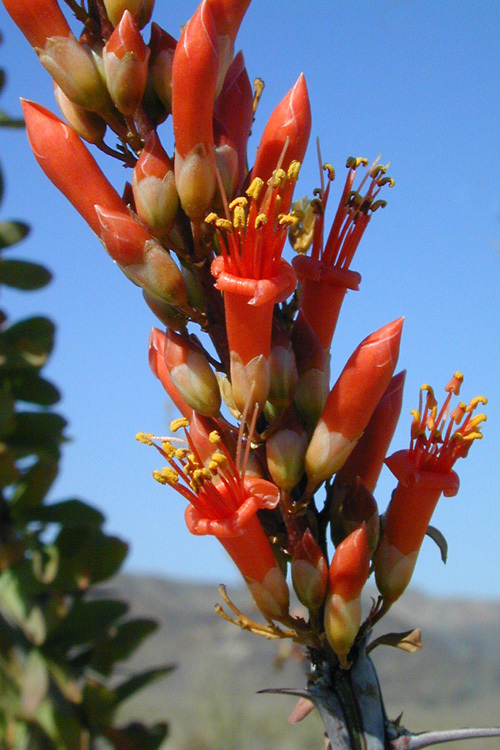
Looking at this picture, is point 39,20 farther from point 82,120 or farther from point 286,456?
point 286,456

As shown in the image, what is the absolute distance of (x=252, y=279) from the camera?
60.3 inches

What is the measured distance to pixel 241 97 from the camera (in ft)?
5.63

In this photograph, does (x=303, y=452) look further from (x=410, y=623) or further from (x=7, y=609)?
(x=410, y=623)

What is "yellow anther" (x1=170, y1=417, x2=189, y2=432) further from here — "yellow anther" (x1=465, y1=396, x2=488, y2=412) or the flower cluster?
"yellow anther" (x1=465, y1=396, x2=488, y2=412)

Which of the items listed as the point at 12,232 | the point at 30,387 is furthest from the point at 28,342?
the point at 12,232

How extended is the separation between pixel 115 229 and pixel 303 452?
594 mm

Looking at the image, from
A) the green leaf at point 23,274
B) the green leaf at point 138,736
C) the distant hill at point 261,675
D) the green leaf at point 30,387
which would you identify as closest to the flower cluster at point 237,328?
the green leaf at point 138,736

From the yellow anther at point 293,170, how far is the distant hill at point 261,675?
7887 millimetres

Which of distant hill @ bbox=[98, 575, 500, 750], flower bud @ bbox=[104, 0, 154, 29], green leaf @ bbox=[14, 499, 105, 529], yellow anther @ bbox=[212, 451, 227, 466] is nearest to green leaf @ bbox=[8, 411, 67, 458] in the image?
green leaf @ bbox=[14, 499, 105, 529]

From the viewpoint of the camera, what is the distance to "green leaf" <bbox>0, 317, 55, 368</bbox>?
7.79 ft

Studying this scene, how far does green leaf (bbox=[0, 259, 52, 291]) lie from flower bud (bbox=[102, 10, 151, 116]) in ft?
3.93

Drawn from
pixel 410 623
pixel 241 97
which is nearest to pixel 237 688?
pixel 410 623

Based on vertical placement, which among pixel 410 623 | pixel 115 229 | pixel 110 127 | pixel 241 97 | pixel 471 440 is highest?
pixel 241 97

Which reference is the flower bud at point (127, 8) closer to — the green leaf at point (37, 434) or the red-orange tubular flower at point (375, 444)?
the red-orange tubular flower at point (375, 444)
